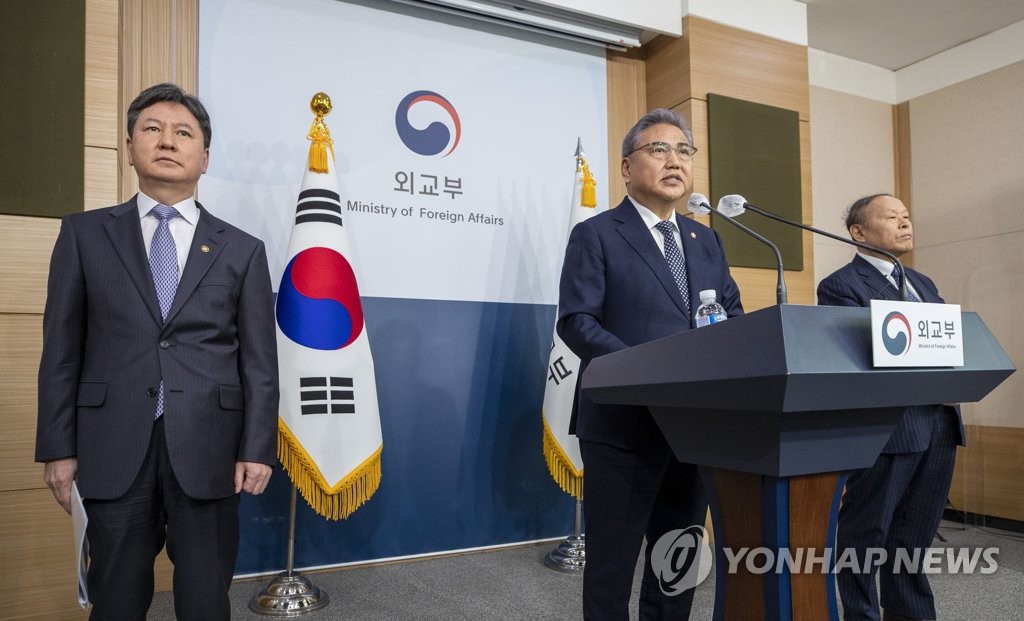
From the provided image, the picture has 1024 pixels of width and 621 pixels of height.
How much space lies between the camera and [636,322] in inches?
66.6

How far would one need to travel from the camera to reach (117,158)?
280cm

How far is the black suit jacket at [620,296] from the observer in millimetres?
1646

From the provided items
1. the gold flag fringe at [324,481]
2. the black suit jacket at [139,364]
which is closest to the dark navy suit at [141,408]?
the black suit jacket at [139,364]

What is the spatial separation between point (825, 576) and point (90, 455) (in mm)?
A: 1445

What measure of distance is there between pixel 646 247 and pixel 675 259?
0.30 ft


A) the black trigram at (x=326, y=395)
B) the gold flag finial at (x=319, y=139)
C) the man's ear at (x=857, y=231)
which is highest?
the gold flag finial at (x=319, y=139)

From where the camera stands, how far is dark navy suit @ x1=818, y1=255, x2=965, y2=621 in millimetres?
2244

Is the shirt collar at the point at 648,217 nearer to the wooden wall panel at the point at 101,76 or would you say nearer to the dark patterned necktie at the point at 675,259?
the dark patterned necktie at the point at 675,259

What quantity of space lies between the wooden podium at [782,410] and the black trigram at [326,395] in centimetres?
175

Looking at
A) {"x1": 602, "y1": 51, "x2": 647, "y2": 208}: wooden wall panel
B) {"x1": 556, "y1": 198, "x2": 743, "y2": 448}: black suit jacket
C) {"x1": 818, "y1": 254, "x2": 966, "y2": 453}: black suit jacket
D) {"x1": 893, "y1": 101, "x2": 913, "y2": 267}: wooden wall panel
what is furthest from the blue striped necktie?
{"x1": 893, "y1": 101, "x2": 913, "y2": 267}: wooden wall panel

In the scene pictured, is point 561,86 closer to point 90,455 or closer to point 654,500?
point 654,500

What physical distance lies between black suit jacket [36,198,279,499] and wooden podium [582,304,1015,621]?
0.91 m

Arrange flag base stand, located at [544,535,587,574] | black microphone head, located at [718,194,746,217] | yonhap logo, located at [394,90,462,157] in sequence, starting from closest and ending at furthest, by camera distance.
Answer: black microphone head, located at [718,194,746,217], flag base stand, located at [544,535,587,574], yonhap logo, located at [394,90,462,157]

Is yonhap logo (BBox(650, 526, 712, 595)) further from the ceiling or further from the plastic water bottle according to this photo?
the ceiling
